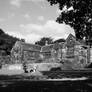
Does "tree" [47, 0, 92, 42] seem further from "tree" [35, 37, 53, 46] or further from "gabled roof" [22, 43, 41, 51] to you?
"tree" [35, 37, 53, 46]

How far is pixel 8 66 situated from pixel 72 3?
33468 mm

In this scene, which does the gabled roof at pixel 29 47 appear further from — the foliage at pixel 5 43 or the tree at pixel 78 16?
the tree at pixel 78 16

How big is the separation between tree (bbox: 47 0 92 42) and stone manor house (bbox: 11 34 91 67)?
31.3 m

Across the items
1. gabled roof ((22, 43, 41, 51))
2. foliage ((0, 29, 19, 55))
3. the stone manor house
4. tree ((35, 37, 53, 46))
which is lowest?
the stone manor house

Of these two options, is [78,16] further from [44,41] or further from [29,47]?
[44,41]

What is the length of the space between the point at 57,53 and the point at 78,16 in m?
44.5

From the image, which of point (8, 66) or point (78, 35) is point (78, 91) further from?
point (8, 66)

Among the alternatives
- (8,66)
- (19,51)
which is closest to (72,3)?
(8,66)

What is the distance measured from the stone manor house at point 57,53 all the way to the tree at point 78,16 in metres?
31.3

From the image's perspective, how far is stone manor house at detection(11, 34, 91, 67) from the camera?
5434 cm

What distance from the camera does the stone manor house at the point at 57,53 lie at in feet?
178

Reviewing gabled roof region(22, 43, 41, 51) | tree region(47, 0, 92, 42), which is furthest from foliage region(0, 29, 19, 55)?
tree region(47, 0, 92, 42)

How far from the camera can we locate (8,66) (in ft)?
155

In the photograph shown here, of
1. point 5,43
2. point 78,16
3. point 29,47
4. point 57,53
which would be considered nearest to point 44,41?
point 5,43
